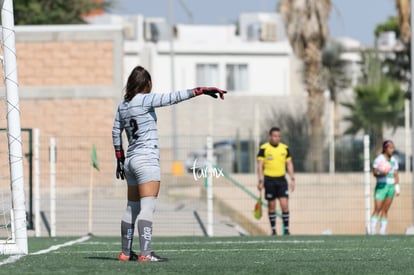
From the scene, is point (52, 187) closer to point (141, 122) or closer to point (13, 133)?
point (13, 133)

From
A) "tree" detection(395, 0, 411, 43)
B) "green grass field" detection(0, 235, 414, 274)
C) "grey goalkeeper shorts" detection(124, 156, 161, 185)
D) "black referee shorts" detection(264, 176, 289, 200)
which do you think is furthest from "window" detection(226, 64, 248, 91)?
"grey goalkeeper shorts" detection(124, 156, 161, 185)

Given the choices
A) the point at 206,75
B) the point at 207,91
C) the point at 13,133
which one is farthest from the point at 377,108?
the point at 207,91

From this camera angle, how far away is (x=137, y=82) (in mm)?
11758

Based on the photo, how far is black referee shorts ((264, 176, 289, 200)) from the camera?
21.8 metres

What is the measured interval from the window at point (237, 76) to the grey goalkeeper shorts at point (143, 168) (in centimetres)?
5075

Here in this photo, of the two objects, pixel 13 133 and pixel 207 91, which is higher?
pixel 207 91

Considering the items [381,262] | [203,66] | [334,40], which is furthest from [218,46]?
[381,262]

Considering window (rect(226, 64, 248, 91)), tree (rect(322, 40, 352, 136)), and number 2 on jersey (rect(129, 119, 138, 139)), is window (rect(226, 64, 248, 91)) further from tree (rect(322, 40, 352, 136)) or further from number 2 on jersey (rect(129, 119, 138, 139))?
number 2 on jersey (rect(129, 119, 138, 139))

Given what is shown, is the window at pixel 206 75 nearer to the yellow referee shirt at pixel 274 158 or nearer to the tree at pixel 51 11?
the tree at pixel 51 11

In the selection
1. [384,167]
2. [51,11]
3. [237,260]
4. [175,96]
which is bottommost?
[237,260]

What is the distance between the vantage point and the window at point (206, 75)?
62.0m

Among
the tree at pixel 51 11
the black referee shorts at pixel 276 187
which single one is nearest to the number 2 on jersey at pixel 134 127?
the black referee shorts at pixel 276 187

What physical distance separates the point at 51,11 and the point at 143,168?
37.6 meters

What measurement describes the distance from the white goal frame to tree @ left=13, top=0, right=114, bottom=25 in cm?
3459
